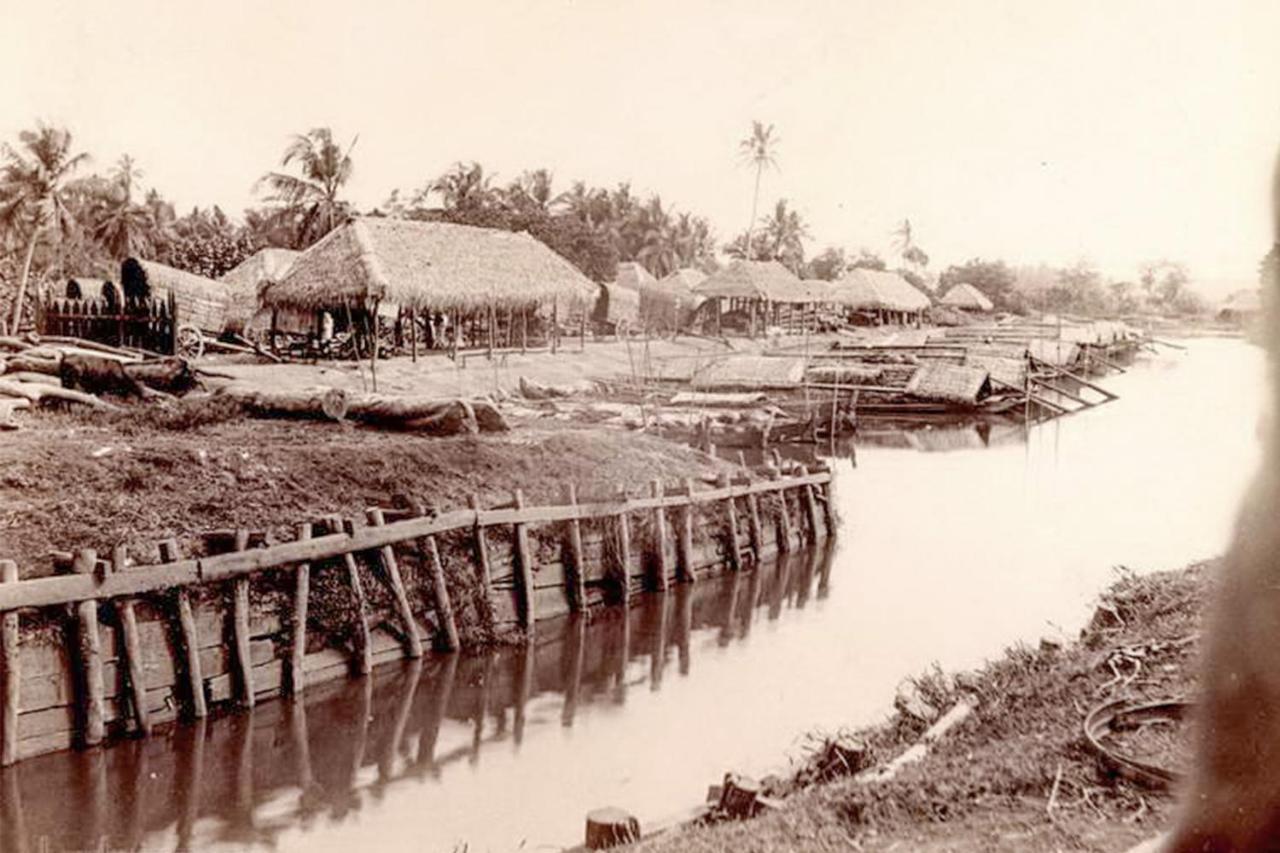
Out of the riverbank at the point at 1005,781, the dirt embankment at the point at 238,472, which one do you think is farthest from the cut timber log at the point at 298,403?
the riverbank at the point at 1005,781

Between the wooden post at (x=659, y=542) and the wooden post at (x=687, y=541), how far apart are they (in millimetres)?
325

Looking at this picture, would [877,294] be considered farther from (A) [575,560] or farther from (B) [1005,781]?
(B) [1005,781]

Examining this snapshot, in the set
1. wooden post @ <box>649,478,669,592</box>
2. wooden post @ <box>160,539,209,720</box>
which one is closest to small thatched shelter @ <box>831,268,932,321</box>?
wooden post @ <box>649,478,669,592</box>

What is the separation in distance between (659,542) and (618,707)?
2837 mm

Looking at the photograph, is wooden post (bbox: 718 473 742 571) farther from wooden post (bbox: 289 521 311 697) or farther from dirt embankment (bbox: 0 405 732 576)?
wooden post (bbox: 289 521 311 697)

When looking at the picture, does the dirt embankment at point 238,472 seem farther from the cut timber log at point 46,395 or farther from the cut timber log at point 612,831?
the cut timber log at point 612,831

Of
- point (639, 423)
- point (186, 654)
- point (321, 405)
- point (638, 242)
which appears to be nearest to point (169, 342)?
point (321, 405)

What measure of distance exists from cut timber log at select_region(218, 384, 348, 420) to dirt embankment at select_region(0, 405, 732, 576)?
26 centimetres

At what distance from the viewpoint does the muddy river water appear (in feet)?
23.4

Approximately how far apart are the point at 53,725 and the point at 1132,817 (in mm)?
6489

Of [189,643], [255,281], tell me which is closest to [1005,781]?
[189,643]

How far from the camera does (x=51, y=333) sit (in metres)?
20.7

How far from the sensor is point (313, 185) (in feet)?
75.6

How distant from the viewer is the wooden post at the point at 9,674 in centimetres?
692
